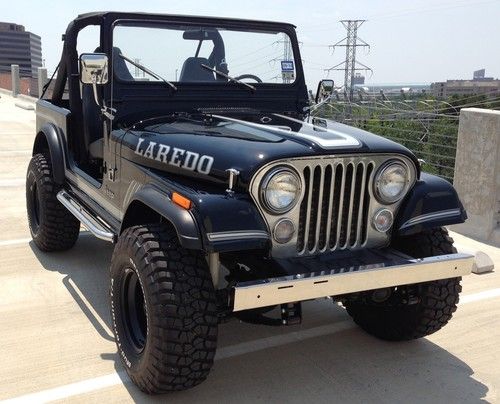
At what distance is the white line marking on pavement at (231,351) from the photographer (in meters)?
2.82

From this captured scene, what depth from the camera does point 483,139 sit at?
5.59m

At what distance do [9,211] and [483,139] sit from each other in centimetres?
495

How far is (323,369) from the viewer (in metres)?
3.20

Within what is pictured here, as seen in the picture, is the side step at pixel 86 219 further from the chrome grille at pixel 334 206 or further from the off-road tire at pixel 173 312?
the chrome grille at pixel 334 206

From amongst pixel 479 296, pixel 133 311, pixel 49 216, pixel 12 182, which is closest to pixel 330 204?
pixel 133 311

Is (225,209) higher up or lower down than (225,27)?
lower down

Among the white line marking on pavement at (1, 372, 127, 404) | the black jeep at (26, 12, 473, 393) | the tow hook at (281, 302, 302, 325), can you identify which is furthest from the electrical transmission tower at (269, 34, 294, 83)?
the white line marking on pavement at (1, 372, 127, 404)

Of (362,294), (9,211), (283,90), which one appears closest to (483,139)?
(283,90)

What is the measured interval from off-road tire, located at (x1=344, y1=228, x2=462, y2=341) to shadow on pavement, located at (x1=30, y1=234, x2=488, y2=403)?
Answer: 16 cm

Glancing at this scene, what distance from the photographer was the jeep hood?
273 cm

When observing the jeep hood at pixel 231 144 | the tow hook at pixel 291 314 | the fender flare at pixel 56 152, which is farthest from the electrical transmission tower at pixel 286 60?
the tow hook at pixel 291 314

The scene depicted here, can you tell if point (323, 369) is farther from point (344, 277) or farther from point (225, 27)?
point (225, 27)

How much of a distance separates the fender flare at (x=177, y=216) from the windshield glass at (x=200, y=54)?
49.5 inches

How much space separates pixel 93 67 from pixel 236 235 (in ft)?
4.77
